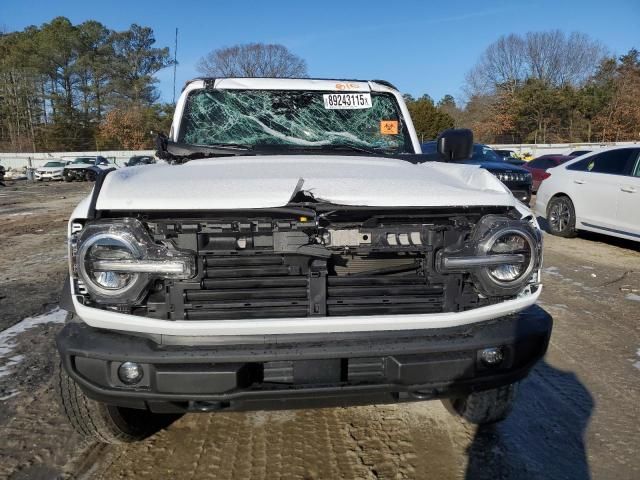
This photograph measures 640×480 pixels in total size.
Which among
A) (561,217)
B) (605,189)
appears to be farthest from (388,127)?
(561,217)

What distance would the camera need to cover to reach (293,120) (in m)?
3.72

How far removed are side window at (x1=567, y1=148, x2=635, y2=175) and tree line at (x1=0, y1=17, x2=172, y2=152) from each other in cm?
4568

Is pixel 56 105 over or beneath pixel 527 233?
over

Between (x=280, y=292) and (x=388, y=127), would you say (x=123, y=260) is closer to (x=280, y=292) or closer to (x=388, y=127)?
(x=280, y=292)

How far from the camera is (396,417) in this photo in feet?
9.58

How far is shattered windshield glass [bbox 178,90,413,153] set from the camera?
3576mm

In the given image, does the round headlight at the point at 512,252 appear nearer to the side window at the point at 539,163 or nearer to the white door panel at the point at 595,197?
the white door panel at the point at 595,197

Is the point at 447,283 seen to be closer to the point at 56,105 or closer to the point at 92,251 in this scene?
the point at 92,251

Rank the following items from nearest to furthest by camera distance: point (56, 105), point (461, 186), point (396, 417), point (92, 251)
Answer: point (92, 251)
point (461, 186)
point (396, 417)
point (56, 105)

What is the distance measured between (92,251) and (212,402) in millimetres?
769

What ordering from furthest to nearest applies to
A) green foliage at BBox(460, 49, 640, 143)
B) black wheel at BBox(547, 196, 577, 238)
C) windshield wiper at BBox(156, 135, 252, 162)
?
green foliage at BBox(460, 49, 640, 143)
black wheel at BBox(547, 196, 577, 238)
windshield wiper at BBox(156, 135, 252, 162)

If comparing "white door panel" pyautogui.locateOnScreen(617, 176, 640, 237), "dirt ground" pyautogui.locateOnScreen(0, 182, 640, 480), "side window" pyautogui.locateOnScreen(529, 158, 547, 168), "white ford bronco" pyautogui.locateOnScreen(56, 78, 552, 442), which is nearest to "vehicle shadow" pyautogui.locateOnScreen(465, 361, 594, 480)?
"dirt ground" pyautogui.locateOnScreen(0, 182, 640, 480)

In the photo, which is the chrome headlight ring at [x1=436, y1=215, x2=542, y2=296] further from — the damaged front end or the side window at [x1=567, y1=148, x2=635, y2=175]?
the side window at [x1=567, y1=148, x2=635, y2=175]

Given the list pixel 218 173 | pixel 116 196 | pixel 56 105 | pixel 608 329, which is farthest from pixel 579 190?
pixel 56 105
